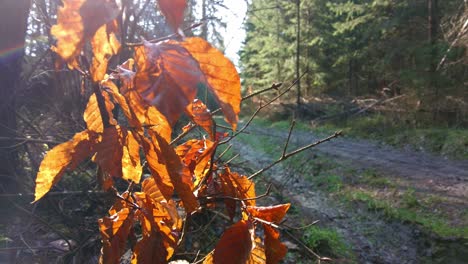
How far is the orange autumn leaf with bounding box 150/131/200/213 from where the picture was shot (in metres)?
0.63

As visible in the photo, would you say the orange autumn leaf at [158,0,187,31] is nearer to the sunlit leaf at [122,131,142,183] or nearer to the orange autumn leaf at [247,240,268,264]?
the sunlit leaf at [122,131,142,183]

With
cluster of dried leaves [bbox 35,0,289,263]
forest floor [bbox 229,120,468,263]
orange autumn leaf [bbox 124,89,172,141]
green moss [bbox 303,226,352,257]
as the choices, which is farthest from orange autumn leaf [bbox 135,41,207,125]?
green moss [bbox 303,226,352,257]

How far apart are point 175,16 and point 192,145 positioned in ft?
1.69

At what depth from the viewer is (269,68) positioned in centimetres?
1898

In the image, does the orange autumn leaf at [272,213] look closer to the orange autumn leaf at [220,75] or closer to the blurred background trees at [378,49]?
the orange autumn leaf at [220,75]

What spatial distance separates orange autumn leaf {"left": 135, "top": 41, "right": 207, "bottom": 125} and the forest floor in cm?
271

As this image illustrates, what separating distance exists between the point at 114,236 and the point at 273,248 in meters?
0.34

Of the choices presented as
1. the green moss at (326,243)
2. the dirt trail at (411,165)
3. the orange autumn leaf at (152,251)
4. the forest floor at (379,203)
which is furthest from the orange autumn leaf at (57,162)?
the dirt trail at (411,165)

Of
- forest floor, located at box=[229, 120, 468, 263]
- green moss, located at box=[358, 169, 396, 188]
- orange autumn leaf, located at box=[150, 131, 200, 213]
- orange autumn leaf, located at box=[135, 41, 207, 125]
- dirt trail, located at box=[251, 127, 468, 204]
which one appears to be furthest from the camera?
green moss, located at box=[358, 169, 396, 188]

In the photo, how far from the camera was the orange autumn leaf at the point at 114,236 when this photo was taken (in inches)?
31.8

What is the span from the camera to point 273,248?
0.83m

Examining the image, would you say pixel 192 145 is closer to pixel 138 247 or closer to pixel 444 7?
pixel 138 247

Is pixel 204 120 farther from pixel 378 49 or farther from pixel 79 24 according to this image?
pixel 378 49

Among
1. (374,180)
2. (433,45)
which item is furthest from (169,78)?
(433,45)
